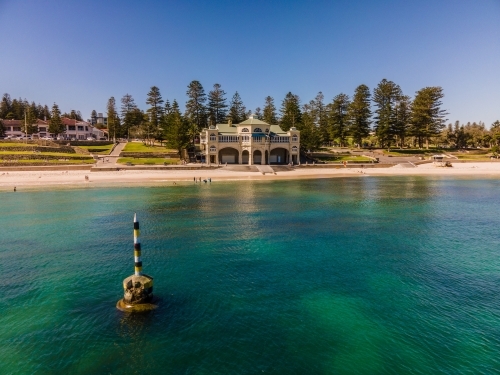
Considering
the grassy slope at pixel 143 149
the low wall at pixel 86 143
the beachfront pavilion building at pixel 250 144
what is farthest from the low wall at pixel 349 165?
the low wall at pixel 86 143

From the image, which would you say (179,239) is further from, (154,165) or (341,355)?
(154,165)

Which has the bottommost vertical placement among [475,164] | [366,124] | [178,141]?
[475,164]

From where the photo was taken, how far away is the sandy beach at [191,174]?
49938mm

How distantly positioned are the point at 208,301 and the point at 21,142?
249 feet

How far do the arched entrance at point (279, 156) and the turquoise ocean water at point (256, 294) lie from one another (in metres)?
47.0

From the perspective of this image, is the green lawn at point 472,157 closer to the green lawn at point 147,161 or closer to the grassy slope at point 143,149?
the green lawn at point 147,161

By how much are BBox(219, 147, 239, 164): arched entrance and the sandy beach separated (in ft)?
28.8

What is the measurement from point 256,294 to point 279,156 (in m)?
63.1

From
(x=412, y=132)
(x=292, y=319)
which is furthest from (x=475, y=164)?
(x=292, y=319)

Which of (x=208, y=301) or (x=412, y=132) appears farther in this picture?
(x=412, y=132)

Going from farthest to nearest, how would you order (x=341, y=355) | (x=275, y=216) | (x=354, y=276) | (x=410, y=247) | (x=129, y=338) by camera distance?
(x=275, y=216)
(x=410, y=247)
(x=354, y=276)
(x=129, y=338)
(x=341, y=355)

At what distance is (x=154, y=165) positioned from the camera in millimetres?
61969

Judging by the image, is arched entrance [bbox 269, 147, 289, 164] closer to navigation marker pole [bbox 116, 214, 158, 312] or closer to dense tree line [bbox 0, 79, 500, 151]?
dense tree line [bbox 0, 79, 500, 151]

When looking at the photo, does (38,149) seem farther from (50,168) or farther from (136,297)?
(136,297)
